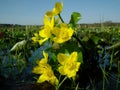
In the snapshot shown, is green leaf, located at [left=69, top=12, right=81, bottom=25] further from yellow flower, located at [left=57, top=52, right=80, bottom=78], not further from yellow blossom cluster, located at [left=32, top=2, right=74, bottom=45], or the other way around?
yellow flower, located at [left=57, top=52, right=80, bottom=78]

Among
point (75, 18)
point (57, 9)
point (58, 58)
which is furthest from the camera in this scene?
point (75, 18)

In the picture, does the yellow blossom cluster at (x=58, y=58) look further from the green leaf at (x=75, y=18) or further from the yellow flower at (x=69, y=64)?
the green leaf at (x=75, y=18)

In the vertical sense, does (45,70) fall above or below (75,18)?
below

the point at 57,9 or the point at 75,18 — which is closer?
the point at 57,9

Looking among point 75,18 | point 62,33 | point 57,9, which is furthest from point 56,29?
point 75,18

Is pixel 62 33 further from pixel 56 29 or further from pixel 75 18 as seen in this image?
pixel 75 18

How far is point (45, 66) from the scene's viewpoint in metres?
1.28

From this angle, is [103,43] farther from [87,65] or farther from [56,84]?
[56,84]

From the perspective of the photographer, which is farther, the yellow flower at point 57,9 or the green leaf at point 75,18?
the green leaf at point 75,18

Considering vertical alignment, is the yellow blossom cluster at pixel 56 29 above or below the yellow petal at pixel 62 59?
above

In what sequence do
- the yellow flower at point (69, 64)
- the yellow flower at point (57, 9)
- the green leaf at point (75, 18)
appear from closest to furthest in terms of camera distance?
the yellow flower at point (69, 64), the yellow flower at point (57, 9), the green leaf at point (75, 18)

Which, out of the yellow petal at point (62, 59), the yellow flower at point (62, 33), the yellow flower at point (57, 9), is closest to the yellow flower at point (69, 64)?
the yellow petal at point (62, 59)

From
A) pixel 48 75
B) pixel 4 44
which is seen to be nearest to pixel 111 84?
pixel 48 75

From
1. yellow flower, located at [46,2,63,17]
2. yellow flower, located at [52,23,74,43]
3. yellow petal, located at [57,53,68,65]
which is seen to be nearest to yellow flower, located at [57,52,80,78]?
yellow petal, located at [57,53,68,65]
